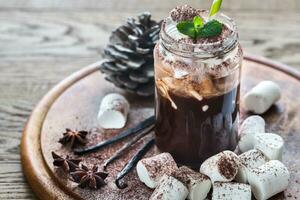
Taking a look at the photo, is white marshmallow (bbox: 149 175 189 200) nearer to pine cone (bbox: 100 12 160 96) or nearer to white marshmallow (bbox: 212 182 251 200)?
white marshmallow (bbox: 212 182 251 200)

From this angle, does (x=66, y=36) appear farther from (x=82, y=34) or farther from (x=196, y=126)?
Answer: (x=196, y=126)

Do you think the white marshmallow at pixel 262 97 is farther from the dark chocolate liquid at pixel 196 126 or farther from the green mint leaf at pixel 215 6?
the green mint leaf at pixel 215 6

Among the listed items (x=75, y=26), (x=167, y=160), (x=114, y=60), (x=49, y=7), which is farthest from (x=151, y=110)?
(x=49, y=7)

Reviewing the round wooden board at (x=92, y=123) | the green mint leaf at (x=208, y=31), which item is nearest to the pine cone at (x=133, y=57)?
the round wooden board at (x=92, y=123)

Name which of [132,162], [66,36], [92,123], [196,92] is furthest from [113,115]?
[66,36]

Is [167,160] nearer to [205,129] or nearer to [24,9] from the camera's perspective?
[205,129]

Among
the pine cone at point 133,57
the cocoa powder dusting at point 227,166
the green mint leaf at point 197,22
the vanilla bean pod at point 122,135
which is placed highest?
the green mint leaf at point 197,22

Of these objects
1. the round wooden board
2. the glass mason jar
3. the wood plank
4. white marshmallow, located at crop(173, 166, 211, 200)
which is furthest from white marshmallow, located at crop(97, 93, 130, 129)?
the wood plank

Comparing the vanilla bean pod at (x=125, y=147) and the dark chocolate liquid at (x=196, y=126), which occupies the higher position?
the dark chocolate liquid at (x=196, y=126)
